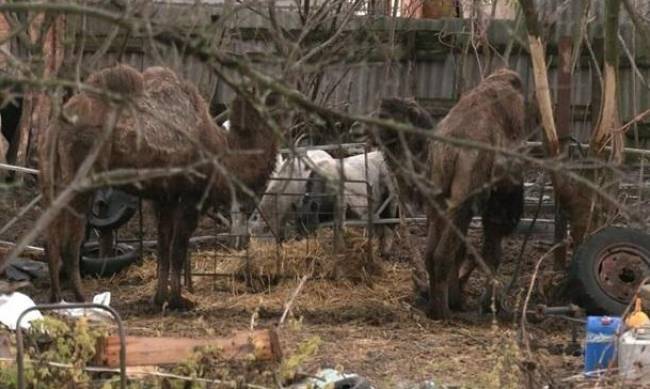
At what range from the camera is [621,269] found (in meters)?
10.2

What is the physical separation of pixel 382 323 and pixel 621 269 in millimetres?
1958

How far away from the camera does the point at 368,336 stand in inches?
388

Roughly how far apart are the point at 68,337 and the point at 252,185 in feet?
13.6

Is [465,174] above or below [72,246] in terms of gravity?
above

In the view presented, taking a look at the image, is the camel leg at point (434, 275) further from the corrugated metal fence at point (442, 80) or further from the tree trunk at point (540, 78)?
the corrugated metal fence at point (442, 80)

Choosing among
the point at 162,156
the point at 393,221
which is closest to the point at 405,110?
the point at 393,221

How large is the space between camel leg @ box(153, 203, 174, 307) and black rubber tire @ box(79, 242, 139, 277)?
57.4 inches

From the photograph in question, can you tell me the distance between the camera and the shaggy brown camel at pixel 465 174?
34.1ft

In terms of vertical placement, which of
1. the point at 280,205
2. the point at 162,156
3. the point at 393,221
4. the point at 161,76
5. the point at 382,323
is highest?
the point at 161,76

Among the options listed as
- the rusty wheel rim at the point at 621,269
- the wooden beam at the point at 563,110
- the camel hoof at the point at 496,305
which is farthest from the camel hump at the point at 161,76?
the rusty wheel rim at the point at 621,269

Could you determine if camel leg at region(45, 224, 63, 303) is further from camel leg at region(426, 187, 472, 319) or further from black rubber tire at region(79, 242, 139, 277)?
camel leg at region(426, 187, 472, 319)

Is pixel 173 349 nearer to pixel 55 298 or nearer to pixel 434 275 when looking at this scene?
pixel 55 298

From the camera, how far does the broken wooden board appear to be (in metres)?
7.72

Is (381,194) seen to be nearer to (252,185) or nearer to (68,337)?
(252,185)
